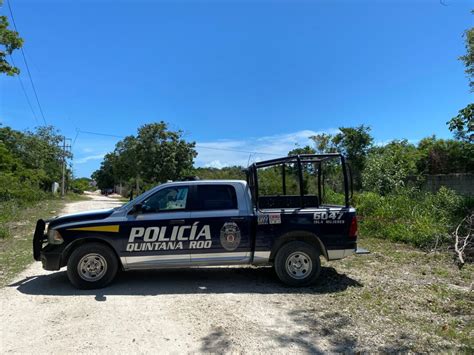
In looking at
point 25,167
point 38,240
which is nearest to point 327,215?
point 38,240

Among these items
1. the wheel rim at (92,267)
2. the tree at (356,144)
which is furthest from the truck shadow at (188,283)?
the tree at (356,144)

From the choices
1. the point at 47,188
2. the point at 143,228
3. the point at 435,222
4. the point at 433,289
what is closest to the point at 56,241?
the point at 143,228

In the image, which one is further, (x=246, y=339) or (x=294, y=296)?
(x=294, y=296)

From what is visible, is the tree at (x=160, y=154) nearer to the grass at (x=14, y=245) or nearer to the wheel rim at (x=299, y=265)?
the grass at (x=14, y=245)

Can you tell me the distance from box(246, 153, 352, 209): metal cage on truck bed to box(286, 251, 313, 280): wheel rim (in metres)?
0.97

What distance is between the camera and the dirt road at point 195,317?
15.3 ft

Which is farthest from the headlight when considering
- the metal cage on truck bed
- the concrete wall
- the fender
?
the concrete wall

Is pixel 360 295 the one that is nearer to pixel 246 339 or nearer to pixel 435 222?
pixel 246 339

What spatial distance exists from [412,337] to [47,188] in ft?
174

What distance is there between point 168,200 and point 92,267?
5.59 ft

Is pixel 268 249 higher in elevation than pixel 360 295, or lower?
higher

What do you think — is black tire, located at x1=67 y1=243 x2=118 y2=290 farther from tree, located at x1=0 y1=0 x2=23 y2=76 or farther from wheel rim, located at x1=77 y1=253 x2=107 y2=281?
tree, located at x1=0 y1=0 x2=23 y2=76

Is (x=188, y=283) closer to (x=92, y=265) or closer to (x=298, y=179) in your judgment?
(x=92, y=265)

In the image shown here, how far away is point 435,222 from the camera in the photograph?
12078mm
